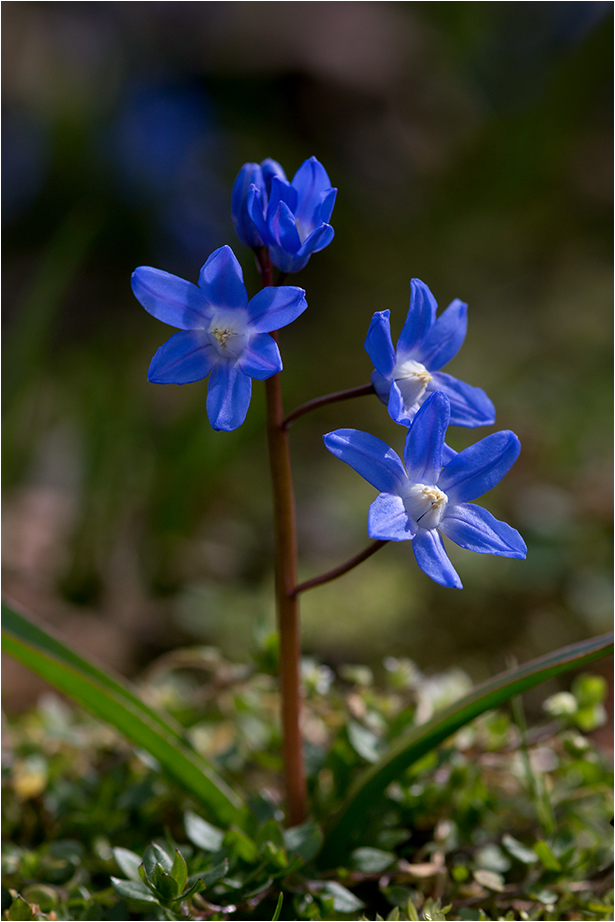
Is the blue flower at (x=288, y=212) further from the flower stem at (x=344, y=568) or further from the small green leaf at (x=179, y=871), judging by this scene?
the small green leaf at (x=179, y=871)

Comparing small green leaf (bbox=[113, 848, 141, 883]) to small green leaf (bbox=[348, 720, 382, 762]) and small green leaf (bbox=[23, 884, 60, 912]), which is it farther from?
small green leaf (bbox=[348, 720, 382, 762])

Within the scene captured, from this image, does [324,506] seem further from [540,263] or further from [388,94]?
[388,94]

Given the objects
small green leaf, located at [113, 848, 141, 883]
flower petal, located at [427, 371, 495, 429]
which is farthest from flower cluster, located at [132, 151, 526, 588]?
small green leaf, located at [113, 848, 141, 883]

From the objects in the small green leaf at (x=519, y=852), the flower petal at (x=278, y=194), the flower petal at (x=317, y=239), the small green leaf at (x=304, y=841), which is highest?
the flower petal at (x=278, y=194)

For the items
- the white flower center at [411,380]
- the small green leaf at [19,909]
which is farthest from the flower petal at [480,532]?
the small green leaf at [19,909]

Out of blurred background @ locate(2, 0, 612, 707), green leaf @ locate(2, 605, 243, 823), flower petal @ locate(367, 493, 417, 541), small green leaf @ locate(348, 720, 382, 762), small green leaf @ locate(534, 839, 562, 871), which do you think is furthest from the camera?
blurred background @ locate(2, 0, 612, 707)

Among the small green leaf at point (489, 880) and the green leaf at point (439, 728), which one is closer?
the green leaf at point (439, 728)
